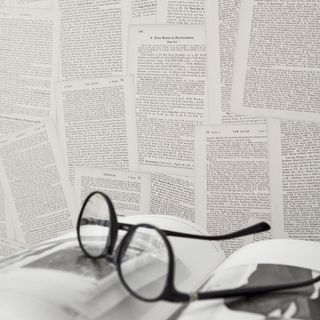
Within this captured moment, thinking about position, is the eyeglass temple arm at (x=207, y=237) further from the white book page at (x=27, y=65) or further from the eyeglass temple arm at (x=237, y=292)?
the white book page at (x=27, y=65)

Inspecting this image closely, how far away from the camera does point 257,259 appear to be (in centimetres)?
53

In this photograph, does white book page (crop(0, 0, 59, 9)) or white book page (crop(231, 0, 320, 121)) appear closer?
white book page (crop(231, 0, 320, 121))

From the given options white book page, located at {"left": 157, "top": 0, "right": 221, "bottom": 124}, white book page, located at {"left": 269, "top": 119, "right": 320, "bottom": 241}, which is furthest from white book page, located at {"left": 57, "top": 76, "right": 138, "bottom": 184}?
white book page, located at {"left": 269, "top": 119, "right": 320, "bottom": 241}

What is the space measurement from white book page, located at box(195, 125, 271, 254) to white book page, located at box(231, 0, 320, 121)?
0.14 feet

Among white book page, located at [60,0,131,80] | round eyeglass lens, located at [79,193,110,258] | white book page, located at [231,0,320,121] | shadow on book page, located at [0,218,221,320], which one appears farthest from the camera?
white book page, located at [60,0,131,80]

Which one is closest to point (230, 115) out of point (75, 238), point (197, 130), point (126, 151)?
point (197, 130)

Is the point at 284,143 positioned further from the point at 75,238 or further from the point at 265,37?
the point at 75,238

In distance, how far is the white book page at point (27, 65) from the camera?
0.84m

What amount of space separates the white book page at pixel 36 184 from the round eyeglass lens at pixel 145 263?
1.25ft

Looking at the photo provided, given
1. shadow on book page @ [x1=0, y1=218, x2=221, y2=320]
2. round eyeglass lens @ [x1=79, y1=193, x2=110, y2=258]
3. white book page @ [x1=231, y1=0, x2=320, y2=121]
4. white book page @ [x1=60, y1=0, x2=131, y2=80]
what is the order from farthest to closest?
1. white book page @ [x1=60, y1=0, x2=131, y2=80]
2. white book page @ [x1=231, y1=0, x2=320, y2=121]
3. round eyeglass lens @ [x1=79, y1=193, x2=110, y2=258]
4. shadow on book page @ [x1=0, y1=218, x2=221, y2=320]

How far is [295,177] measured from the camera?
712 millimetres

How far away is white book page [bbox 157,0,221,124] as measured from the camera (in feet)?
2.41

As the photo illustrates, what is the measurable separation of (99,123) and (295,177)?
1.03 ft

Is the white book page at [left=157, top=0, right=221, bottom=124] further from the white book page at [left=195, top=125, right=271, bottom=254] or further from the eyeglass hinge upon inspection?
the eyeglass hinge
